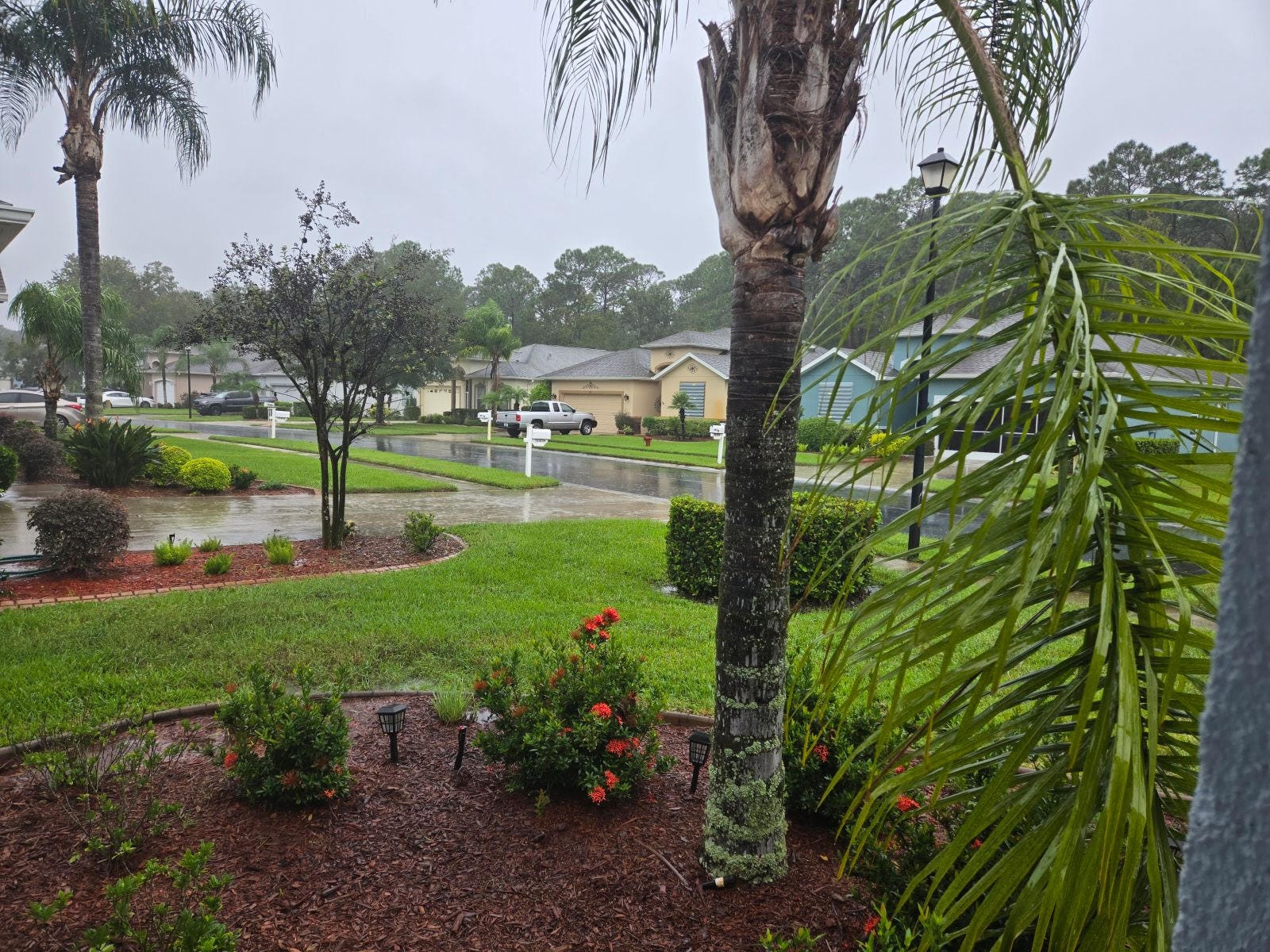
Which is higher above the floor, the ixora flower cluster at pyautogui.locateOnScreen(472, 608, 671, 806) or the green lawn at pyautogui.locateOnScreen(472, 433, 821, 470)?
the green lawn at pyautogui.locateOnScreen(472, 433, 821, 470)

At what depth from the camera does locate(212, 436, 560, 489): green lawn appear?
1630 cm

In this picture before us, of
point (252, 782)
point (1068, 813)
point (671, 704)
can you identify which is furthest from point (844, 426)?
point (671, 704)

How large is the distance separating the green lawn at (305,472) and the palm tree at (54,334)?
3.15 metres

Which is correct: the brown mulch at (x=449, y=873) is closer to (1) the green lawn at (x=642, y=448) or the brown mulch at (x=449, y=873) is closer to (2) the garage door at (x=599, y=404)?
(1) the green lawn at (x=642, y=448)

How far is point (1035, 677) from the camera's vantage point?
1071 millimetres

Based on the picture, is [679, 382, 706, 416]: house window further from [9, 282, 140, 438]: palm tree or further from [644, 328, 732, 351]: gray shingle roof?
[9, 282, 140, 438]: palm tree

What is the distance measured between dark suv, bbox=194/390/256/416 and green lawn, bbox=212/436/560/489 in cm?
2790

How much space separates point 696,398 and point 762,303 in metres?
33.9

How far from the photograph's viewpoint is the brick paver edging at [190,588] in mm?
6539

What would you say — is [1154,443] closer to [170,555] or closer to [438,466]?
[170,555]

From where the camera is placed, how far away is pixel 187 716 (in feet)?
13.6

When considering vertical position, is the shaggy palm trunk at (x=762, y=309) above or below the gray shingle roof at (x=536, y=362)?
below

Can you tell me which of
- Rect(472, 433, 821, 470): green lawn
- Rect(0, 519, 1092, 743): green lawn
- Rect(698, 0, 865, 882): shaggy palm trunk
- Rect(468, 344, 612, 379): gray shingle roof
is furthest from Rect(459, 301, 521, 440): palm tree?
Rect(698, 0, 865, 882): shaggy palm trunk

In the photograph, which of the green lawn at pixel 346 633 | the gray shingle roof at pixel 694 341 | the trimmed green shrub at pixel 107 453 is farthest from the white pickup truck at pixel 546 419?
the green lawn at pixel 346 633
